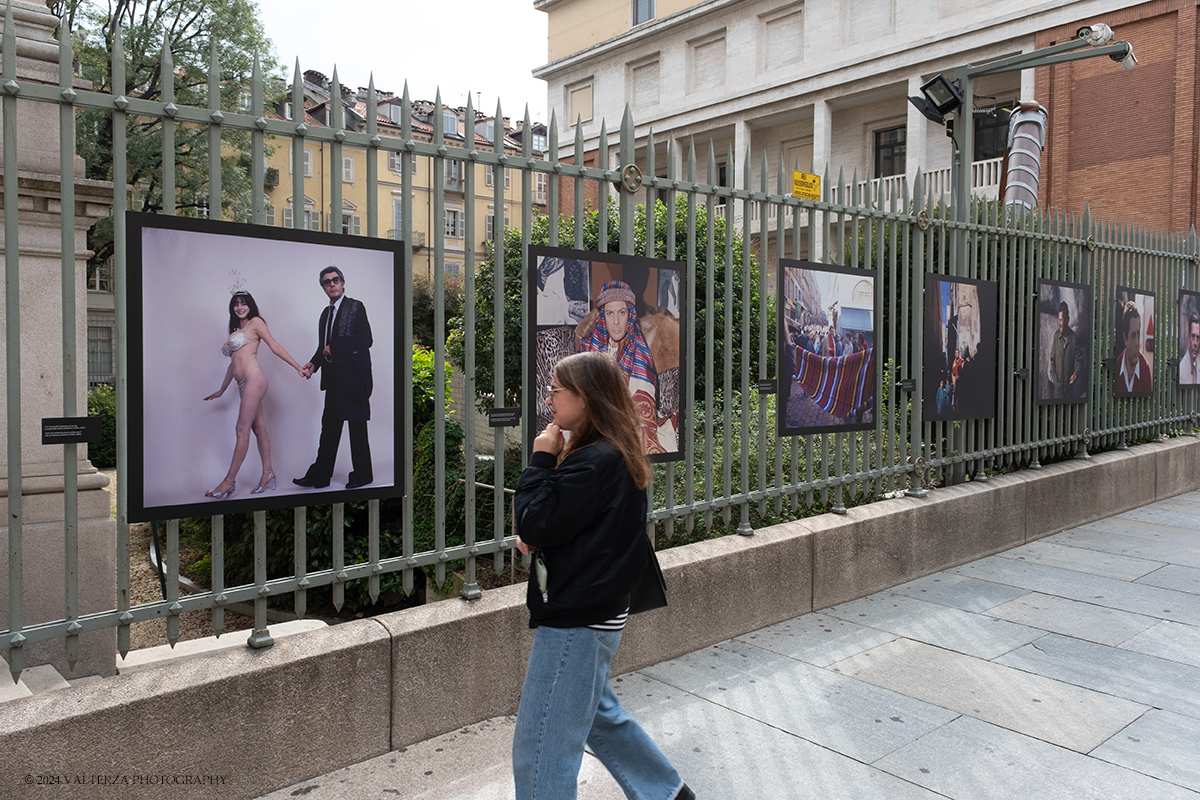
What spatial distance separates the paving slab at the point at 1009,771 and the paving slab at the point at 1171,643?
1731 millimetres

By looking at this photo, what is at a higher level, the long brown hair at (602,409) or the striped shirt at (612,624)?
the long brown hair at (602,409)

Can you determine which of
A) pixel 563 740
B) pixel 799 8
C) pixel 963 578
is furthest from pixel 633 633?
pixel 799 8

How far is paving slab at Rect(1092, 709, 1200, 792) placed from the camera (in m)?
3.51

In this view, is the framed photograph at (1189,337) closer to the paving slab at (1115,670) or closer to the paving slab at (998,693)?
the paving slab at (1115,670)

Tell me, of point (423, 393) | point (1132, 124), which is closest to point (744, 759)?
point (423, 393)

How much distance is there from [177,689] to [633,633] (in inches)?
91.0

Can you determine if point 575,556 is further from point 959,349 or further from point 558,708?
point 959,349

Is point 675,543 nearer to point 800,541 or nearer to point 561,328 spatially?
point 800,541

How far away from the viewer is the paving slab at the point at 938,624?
5.07 m

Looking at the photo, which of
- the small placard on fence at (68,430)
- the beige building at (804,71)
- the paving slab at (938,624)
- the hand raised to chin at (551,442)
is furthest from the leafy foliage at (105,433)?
the hand raised to chin at (551,442)

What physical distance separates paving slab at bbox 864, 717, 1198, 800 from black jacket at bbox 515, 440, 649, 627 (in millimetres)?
1747

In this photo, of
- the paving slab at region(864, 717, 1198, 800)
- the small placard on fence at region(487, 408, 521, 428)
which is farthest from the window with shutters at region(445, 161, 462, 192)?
the paving slab at region(864, 717, 1198, 800)

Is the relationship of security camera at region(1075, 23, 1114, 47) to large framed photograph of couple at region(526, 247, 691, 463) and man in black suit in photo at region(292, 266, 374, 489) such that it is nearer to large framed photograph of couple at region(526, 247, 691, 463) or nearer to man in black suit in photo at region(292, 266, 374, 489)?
large framed photograph of couple at region(526, 247, 691, 463)

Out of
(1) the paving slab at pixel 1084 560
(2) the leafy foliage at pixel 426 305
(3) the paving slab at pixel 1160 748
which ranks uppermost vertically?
(2) the leafy foliage at pixel 426 305
